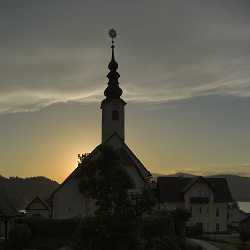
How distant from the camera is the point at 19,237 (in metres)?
49.4

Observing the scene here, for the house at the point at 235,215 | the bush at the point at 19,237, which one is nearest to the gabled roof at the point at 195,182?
the house at the point at 235,215

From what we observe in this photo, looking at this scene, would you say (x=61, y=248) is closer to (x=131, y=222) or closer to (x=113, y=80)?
(x=131, y=222)

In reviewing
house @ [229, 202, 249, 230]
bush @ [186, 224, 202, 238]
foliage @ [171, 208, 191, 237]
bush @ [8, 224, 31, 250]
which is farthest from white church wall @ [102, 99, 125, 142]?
house @ [229, 202, 249, 230]

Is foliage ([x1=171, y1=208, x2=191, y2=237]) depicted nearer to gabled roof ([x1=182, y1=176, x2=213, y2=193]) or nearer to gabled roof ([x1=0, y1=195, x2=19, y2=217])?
gabled roof ([x1=0, y1=195, x2=19, y2=217])

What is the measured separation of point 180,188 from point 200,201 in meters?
3.83

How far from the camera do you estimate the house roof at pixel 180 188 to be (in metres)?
91.4

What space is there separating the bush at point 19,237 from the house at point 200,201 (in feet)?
136

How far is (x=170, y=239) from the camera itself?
51.4 metres

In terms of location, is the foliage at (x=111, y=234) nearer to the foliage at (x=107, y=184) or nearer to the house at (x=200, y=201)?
the foliage at (x=107, y=184)

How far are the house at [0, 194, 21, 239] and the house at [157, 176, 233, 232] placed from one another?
128 ft

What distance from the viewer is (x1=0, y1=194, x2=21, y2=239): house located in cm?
5175

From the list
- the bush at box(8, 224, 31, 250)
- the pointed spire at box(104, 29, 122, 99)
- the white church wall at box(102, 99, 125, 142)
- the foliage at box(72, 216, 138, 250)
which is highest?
the pointed spire at box(104, 29, 122, 99)

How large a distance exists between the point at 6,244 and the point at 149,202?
17687 mm

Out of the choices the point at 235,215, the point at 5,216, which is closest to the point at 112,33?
the point at 5,216
